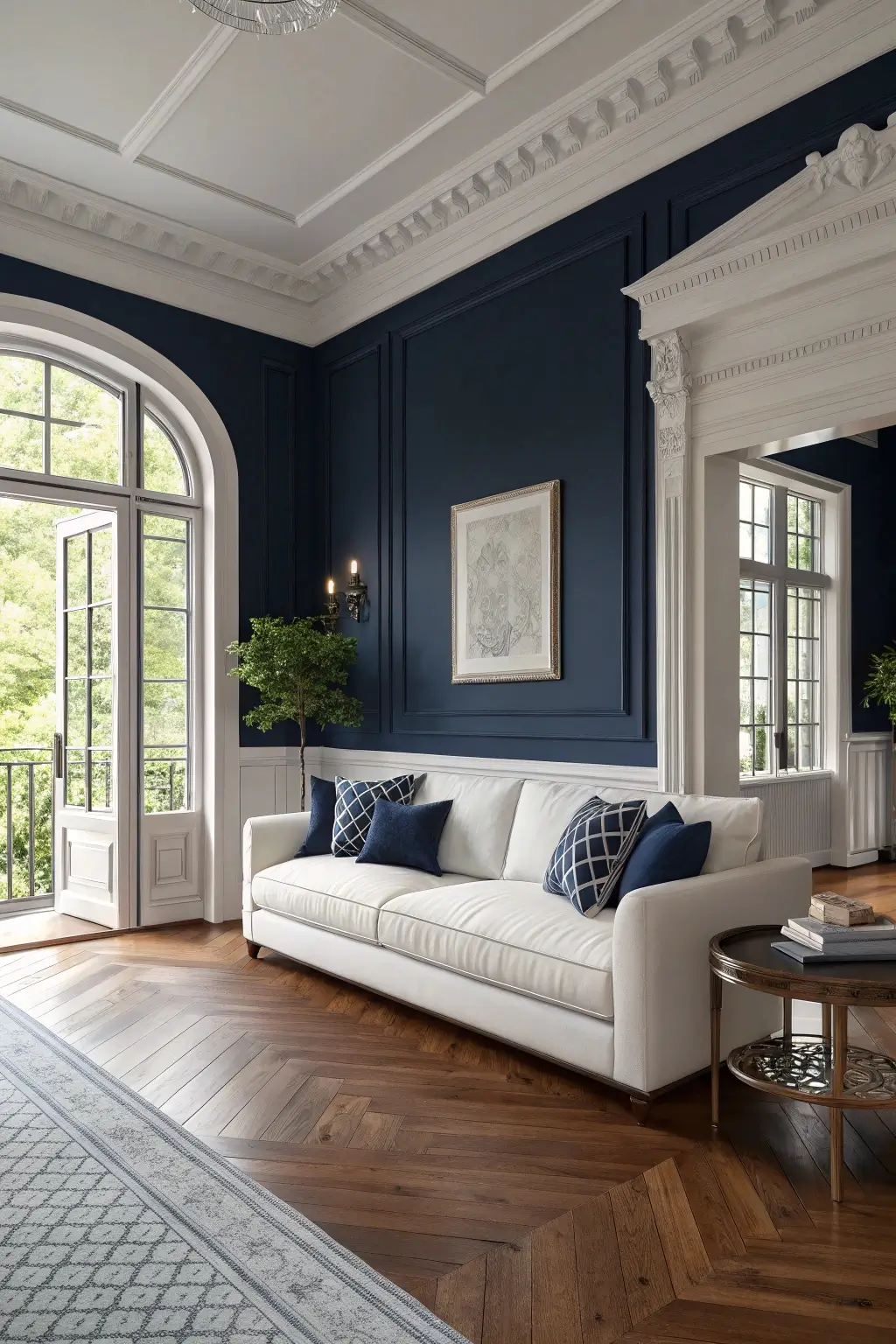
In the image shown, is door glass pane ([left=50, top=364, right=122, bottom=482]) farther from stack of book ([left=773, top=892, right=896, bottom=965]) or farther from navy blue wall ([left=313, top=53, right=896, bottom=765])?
stack of book ([left=773, top=892, right=896, bottom=965])

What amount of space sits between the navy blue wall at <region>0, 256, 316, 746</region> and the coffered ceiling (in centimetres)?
20

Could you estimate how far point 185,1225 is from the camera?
7.13 ft

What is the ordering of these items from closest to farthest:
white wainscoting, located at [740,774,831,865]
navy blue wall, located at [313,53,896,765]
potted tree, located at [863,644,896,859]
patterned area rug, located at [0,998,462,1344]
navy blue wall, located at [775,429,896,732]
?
patterned area rug, located at [0,998,462,1344] < navy blue wall, located at [313,53,896,765] < white wainscoting, located at [740,774,831,865] < potted tree, located at [863,644,896,859] < navy blue wall, located at [775,429,896,732]

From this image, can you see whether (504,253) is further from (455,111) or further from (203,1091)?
(203,1091)

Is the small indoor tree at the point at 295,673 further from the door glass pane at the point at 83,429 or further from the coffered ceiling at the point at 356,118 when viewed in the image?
the coffered ceiling at the point at 356,118

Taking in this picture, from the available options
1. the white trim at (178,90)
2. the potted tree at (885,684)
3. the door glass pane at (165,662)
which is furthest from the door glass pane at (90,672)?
the potted tree at (885,684)

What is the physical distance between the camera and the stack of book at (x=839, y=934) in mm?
2492

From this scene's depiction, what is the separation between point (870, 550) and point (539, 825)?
4749 mm

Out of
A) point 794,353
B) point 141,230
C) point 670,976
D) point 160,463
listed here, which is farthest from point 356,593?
point 670,976

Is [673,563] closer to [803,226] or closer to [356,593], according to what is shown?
[803,226]

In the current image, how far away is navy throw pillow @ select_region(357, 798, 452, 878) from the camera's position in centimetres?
416

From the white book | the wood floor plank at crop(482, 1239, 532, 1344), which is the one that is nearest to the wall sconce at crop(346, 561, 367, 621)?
the white book

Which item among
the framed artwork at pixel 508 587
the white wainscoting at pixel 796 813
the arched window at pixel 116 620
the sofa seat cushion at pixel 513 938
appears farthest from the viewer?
the white wainscoting at pixel 796 813

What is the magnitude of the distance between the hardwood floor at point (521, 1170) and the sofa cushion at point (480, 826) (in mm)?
674
